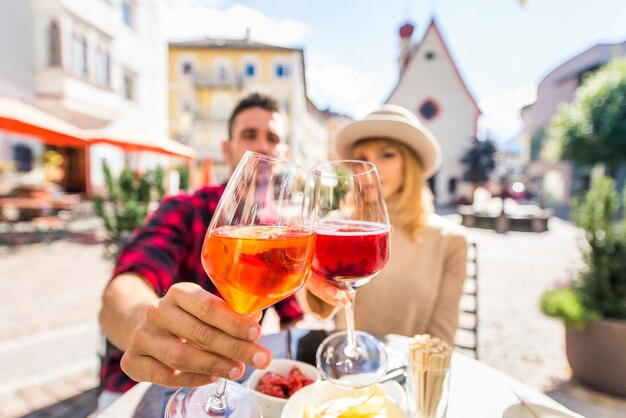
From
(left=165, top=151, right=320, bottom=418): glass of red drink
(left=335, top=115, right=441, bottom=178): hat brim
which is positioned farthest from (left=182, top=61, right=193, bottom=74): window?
(left=165, top=151, right=320, bottom=418): glass of red drink

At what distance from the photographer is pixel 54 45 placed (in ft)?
42.9

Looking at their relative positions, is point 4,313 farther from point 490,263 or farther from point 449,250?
point 490,263

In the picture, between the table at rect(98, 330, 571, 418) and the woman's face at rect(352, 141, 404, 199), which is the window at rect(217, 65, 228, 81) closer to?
the woman's face at rect(352, 141, 404, 199)

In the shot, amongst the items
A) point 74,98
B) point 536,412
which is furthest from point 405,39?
point 536,412

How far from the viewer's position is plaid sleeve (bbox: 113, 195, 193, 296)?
166 centimetres

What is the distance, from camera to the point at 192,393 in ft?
3.12

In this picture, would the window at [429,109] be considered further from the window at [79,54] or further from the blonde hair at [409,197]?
the blonde hair at [409,197]

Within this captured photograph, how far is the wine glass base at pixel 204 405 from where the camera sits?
861 millimetres

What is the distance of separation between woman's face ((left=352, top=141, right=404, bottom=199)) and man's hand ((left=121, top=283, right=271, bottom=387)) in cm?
187

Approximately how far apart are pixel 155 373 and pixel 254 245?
0.38 meters

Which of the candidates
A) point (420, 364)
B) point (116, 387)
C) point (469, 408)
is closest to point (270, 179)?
point (420, 364)

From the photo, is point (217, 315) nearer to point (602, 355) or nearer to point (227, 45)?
point (602, 355)

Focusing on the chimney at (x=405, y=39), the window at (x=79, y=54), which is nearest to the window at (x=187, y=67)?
the window at (x=79, y=54)

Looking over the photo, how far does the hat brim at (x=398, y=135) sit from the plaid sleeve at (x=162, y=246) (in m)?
1.26
